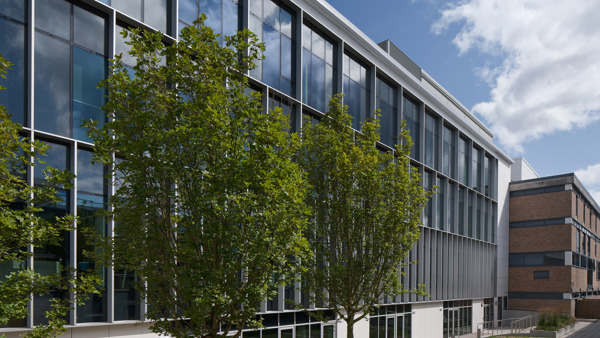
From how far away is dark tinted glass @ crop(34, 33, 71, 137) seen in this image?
12.0 meters

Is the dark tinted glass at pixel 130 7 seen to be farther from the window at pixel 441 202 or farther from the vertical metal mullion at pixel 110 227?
the window at pixel 441 202

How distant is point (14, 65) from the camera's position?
37.5 feet

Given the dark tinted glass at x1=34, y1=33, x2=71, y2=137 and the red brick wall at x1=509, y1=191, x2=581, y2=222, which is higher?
the dark tinted glass at x1=34, y1=33, x2=71, y2=137

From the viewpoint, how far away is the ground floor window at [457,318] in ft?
114

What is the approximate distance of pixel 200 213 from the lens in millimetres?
8742

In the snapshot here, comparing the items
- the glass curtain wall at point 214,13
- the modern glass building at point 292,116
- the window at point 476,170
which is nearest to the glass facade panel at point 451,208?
the modern glass building at point 292,116

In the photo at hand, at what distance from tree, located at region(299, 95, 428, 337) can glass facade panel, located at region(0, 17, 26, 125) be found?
7652mm

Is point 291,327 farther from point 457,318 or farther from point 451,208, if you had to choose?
point 457,318

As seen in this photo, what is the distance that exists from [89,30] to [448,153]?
27.9 meters

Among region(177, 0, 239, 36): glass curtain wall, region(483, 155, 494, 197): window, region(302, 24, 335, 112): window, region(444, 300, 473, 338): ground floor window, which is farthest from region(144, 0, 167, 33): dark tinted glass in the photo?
region(483, 155, 494, 197): window

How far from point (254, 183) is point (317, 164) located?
6.85 m

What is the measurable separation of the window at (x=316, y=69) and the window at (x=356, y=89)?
1.25m

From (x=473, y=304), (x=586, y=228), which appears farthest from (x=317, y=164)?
(x=586, y=228)

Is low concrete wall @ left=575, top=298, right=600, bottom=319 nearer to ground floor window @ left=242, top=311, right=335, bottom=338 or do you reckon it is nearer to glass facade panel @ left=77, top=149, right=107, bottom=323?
ground floor window @ left=242, top=311, right=335, bottom=338
